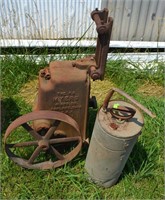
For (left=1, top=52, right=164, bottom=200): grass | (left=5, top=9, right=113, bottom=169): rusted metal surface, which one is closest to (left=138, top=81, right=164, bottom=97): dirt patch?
(left=1, top=52, right=164, bottom=200): grass

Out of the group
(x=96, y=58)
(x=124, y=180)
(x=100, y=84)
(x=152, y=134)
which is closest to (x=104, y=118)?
(x=96, y=58)

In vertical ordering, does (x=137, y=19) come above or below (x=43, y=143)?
above

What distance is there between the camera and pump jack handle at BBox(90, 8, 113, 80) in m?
2.58

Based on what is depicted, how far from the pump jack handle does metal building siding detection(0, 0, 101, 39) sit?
4.56ft

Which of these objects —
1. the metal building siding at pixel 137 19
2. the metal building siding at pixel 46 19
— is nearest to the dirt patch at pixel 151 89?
the metal building siding at pixel 137 19

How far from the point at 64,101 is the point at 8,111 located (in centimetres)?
114

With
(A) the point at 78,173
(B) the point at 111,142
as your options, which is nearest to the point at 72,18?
(A) the point at 78,173

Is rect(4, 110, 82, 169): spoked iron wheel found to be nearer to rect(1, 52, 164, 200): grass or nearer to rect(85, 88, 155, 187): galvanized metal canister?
rect(1, 52, 164, 200): grass

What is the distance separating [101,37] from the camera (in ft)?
8.66

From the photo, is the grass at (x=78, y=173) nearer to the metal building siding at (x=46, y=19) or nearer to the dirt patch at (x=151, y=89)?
the dirt patch at (x=151, y=89)

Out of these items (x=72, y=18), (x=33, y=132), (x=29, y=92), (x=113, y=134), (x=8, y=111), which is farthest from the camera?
(x=72, y=18)

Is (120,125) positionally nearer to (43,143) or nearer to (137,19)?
(43,143)

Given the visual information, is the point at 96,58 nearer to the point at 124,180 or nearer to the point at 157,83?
the point at 124,180

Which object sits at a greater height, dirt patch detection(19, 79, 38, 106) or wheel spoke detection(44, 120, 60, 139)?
wheel spoke detection(44, 120, 60, 139)
